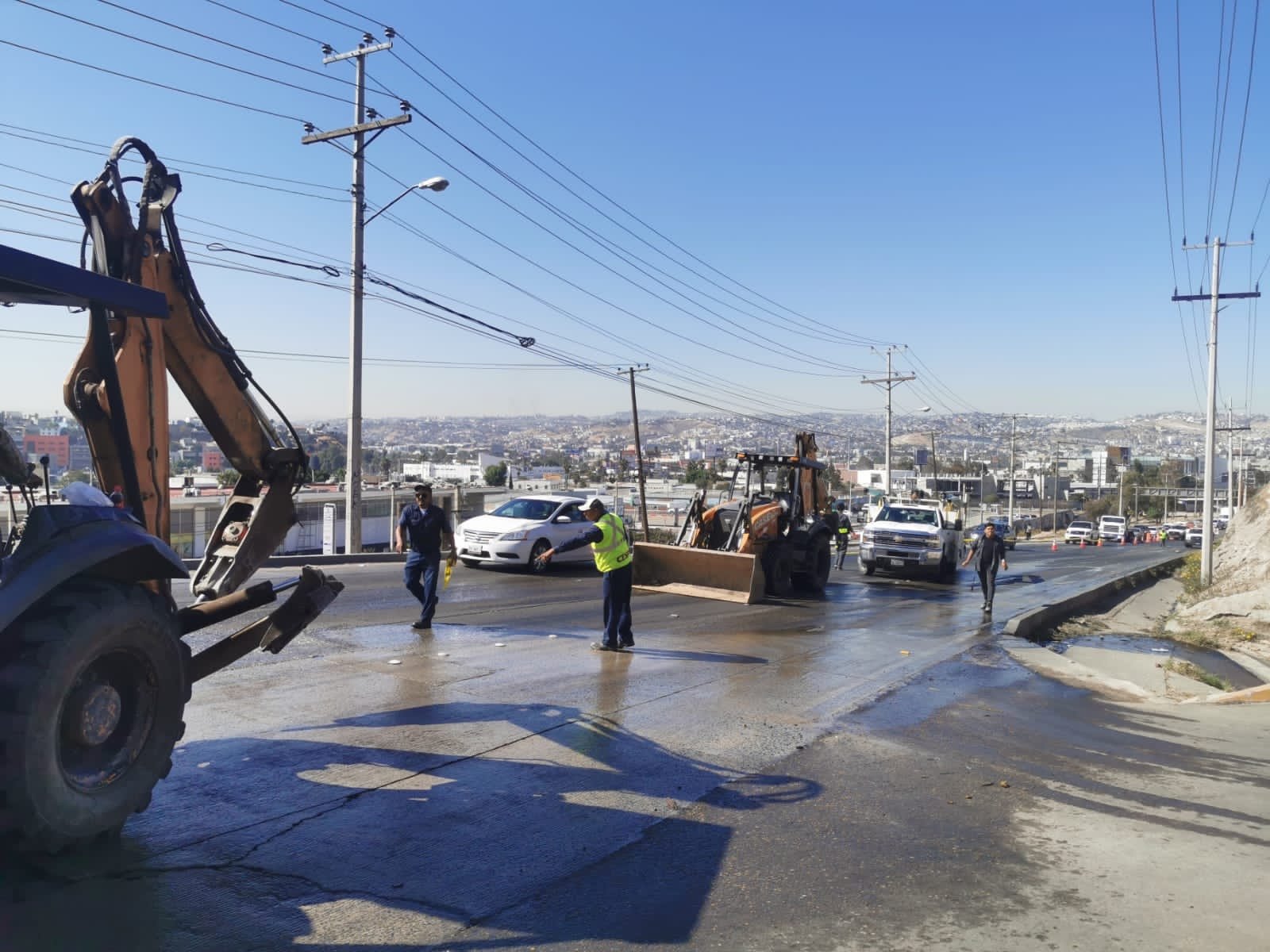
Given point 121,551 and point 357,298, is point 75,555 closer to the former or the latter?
point 121,551

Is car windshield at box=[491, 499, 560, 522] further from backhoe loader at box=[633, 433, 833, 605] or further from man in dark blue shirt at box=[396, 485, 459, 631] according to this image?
man in dark blue shirt at box=[396, 485, 459, 631]

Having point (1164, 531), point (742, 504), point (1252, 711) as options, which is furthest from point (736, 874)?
point (1164, 531)

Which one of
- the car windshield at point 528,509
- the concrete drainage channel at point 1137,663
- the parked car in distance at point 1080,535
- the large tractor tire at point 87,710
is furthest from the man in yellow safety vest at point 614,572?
the parked car in distance at point 1080,535

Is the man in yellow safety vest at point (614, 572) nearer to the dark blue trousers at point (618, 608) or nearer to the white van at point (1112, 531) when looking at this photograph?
the dark blue trousers at point (618, 608)

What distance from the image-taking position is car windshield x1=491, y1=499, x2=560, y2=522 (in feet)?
68.9

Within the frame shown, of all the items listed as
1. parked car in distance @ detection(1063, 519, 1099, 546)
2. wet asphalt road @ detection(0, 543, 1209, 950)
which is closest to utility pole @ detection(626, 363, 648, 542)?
wet asphalt road @ detection(0, 543, 1209, 950)

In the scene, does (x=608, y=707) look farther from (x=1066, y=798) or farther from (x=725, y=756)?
(x=1066, y=798)

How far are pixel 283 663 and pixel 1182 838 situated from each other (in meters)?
7.56

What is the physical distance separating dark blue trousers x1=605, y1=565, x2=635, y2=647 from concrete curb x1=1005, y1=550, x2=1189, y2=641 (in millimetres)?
6621

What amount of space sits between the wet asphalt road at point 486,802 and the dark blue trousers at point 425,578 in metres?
0.68

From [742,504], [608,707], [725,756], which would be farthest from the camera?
[742,504]

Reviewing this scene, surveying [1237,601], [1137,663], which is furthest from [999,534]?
[1137,663]

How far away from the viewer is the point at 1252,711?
9422 millimetres

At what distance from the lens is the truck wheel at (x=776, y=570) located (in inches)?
743
